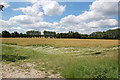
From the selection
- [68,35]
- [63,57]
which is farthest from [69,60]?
[68,35]

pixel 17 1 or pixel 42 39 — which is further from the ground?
pixel 17 1

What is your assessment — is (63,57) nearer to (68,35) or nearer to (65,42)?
(65,42)

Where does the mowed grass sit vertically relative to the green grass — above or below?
above

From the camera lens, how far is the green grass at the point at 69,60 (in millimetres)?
5137

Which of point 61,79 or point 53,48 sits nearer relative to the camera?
point 61,79

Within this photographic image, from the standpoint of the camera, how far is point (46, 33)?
10.1m

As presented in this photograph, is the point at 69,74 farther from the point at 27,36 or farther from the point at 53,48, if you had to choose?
the point at 27,36

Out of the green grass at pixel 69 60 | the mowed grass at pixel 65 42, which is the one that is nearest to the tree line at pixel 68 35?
the mowed grass at pixel 65 42

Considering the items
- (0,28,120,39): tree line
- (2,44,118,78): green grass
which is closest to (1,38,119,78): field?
(2,44,118,78): green grass

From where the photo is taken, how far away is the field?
17.6 ft

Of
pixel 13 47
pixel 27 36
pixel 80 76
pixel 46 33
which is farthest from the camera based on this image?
pixel 13 47

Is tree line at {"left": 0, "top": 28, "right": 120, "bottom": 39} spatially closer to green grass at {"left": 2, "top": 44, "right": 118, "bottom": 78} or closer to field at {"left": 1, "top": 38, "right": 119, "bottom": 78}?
field at {"left": 1, "top": 38, "right": 119, "bottom": 78}

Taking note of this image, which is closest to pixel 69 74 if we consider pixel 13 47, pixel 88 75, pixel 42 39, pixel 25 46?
pixel 88 75

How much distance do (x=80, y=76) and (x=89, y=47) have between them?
447 centimetres
